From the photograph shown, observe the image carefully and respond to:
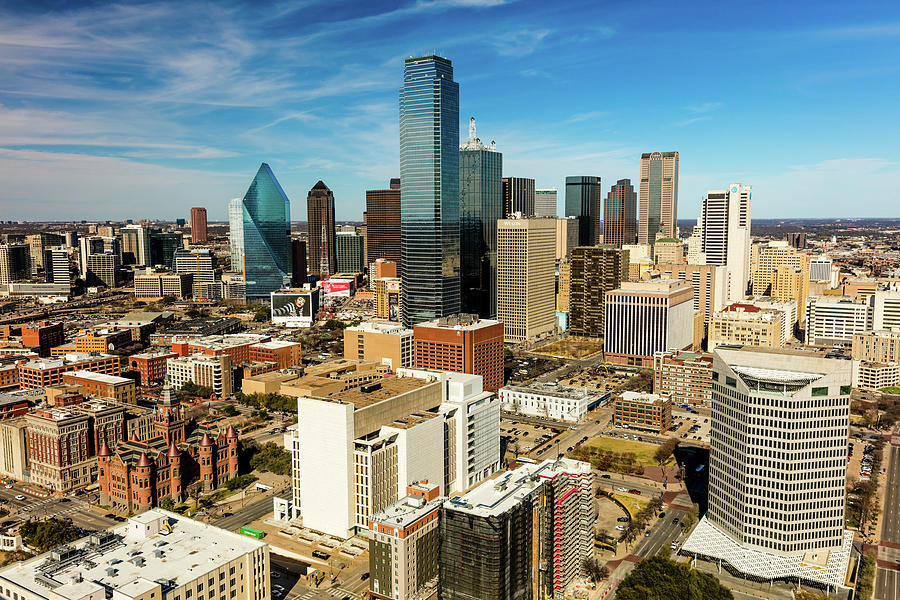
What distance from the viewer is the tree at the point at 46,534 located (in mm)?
74438

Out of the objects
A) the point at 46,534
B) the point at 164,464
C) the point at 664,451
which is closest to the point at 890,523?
the point at 664,451

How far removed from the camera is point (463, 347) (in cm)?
13350

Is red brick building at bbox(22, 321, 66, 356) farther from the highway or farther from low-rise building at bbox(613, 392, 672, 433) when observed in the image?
the highway

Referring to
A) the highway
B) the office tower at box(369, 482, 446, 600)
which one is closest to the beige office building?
the office tower at box(369, 482, 446, 600)

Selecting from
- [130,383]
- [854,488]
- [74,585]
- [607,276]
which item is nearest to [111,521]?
[74,585]

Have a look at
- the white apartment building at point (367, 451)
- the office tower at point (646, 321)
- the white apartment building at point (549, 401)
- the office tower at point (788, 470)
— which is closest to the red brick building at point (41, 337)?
the white apartment building at point (549, 401)

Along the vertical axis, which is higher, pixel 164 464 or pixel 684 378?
pixel 684 378

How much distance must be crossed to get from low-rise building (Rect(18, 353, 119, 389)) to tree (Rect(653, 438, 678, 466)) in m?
109

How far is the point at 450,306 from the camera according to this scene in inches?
6929

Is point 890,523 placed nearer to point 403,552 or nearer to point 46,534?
point 403,552

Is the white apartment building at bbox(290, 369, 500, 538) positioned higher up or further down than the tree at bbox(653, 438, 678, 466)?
higher up

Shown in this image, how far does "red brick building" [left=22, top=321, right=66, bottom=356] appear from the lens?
169 metres

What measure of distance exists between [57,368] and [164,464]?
59.8 metres

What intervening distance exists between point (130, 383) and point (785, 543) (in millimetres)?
107869
